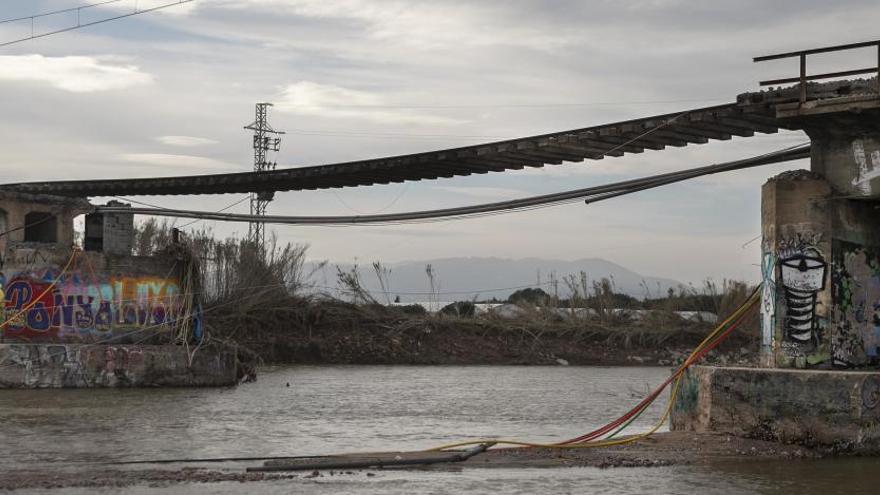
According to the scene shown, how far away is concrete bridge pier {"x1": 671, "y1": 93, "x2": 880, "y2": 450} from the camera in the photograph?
577 inches

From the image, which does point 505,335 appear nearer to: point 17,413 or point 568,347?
point 568,347

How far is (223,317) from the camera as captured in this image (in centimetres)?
3794

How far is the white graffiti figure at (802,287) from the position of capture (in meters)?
15.4

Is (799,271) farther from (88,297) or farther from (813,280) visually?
(88,297)

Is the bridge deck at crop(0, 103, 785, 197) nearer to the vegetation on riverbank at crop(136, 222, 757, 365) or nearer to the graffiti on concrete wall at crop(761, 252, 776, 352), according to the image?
the graffiti on concrete wall at crop(761, 252, 776, 352)

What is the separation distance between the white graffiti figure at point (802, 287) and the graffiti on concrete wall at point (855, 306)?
0.25 meters

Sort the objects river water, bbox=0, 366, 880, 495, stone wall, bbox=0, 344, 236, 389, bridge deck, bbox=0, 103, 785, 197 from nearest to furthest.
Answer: river water, bbox=0, 366, 880, 495 < bridge deck, bbox=0, 103, 785, 197 < stone wall, bbox=0, 344, 236, 389

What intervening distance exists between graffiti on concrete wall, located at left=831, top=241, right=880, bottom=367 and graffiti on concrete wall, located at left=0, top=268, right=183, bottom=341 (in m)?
16.0

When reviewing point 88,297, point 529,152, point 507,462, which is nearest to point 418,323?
point 88,297

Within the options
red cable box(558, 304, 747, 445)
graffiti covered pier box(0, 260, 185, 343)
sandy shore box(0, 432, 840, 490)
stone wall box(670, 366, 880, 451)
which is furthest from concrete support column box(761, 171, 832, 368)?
graffiti covered pier box(0, 260, 185, 343)

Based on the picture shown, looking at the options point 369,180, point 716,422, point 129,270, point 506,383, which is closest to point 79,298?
point 129,270

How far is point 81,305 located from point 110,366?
5.80 ft

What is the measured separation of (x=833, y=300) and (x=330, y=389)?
44.7ft

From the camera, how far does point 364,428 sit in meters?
17.5
